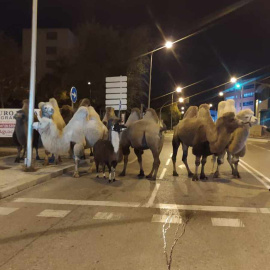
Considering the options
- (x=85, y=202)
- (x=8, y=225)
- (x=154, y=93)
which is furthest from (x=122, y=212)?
(x=154, y=93)

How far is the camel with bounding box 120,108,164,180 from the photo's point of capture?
10.9 m

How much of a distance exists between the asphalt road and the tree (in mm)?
28408

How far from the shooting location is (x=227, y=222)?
21.5 feet

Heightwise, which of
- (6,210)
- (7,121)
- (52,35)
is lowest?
(6,210)

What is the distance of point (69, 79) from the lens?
36688 millimetres

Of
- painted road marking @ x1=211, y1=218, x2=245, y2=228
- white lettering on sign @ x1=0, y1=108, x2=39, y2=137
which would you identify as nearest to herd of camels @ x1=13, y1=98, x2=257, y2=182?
white lettering on sign @ x1=0, y1=108, x2=39, y2=137

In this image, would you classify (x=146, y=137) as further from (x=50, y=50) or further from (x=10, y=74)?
(x=50, y=50)

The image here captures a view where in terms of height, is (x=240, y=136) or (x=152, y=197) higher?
(x=240, y=136)

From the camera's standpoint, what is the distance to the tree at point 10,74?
35.5m

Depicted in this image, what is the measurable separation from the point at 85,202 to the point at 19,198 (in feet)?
5.09

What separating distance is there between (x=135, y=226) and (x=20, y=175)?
17.9 feet

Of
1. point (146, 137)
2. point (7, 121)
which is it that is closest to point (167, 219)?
point (146, 137)

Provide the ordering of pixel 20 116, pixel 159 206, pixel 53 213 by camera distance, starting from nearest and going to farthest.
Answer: pixel 53 213 < pixel 159 206 < pixel 20 116

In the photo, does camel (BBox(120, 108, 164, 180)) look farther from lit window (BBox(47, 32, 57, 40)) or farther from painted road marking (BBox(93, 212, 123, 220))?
lit window (BBox(47, 32, 57, 40))
